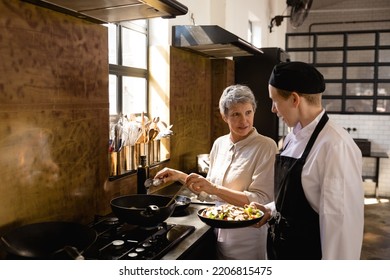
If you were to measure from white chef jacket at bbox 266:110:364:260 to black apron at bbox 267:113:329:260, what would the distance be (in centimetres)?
5

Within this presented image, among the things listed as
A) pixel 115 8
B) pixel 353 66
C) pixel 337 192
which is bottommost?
pixel 337 192

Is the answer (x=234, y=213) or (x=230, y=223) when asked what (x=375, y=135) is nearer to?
(x=234, y=213)

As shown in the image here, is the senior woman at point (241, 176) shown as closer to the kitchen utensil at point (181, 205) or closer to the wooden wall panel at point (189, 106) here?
the kitchen utensil at point (181, 205)

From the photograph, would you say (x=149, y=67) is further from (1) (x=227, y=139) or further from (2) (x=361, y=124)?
(2) (x=361, y=124)

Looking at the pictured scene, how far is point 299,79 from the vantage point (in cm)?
134

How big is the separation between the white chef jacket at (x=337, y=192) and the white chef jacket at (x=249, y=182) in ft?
1.63

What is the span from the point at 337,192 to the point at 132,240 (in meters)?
0.79

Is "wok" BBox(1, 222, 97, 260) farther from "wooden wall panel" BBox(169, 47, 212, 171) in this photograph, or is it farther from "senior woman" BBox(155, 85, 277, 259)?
"wooden wall panel" BBox(169, 47, 212, 171)

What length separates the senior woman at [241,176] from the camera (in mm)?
1783

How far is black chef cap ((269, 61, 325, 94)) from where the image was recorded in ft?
4.40

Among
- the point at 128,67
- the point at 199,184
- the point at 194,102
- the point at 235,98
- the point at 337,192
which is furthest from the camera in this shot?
the point at 194,102

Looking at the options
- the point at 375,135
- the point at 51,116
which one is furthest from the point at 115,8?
the point at 375,135
